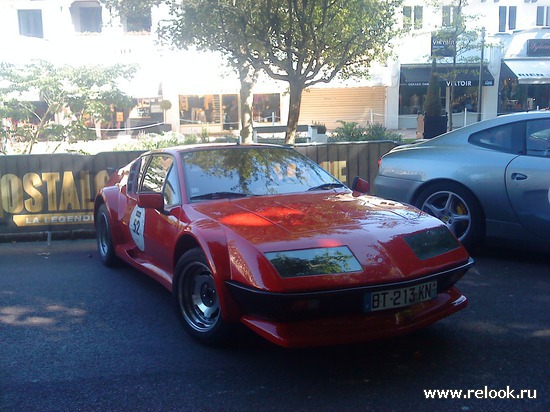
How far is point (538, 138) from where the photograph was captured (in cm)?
598

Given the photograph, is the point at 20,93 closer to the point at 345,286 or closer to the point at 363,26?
the point at 363,26

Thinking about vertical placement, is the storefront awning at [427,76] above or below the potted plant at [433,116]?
above

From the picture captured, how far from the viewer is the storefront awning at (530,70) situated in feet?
103

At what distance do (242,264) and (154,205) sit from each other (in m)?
1.30

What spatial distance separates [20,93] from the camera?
1416 cm

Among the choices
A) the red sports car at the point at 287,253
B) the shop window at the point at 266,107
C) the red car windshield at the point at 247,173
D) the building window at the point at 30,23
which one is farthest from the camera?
the shop window at the point at 266,107

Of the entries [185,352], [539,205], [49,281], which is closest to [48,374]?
[185,352]

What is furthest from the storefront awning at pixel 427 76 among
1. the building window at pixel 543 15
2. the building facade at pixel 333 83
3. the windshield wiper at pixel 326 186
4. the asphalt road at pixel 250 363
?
the asphalt road at pixel 250 363

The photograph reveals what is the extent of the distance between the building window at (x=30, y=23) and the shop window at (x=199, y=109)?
27.6 ft

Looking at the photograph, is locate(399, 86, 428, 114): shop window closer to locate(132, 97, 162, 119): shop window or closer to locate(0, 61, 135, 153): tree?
locate(132, 97, 162, 119): shop window

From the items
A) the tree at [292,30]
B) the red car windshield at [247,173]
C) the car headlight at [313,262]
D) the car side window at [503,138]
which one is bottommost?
the car headlight at [313,262]

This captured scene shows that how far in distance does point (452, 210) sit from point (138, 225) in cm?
321

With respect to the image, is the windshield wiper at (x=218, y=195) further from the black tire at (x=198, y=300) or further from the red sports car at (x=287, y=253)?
the black tire at (x=198, y=300)

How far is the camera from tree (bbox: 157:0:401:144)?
11.9 metres
